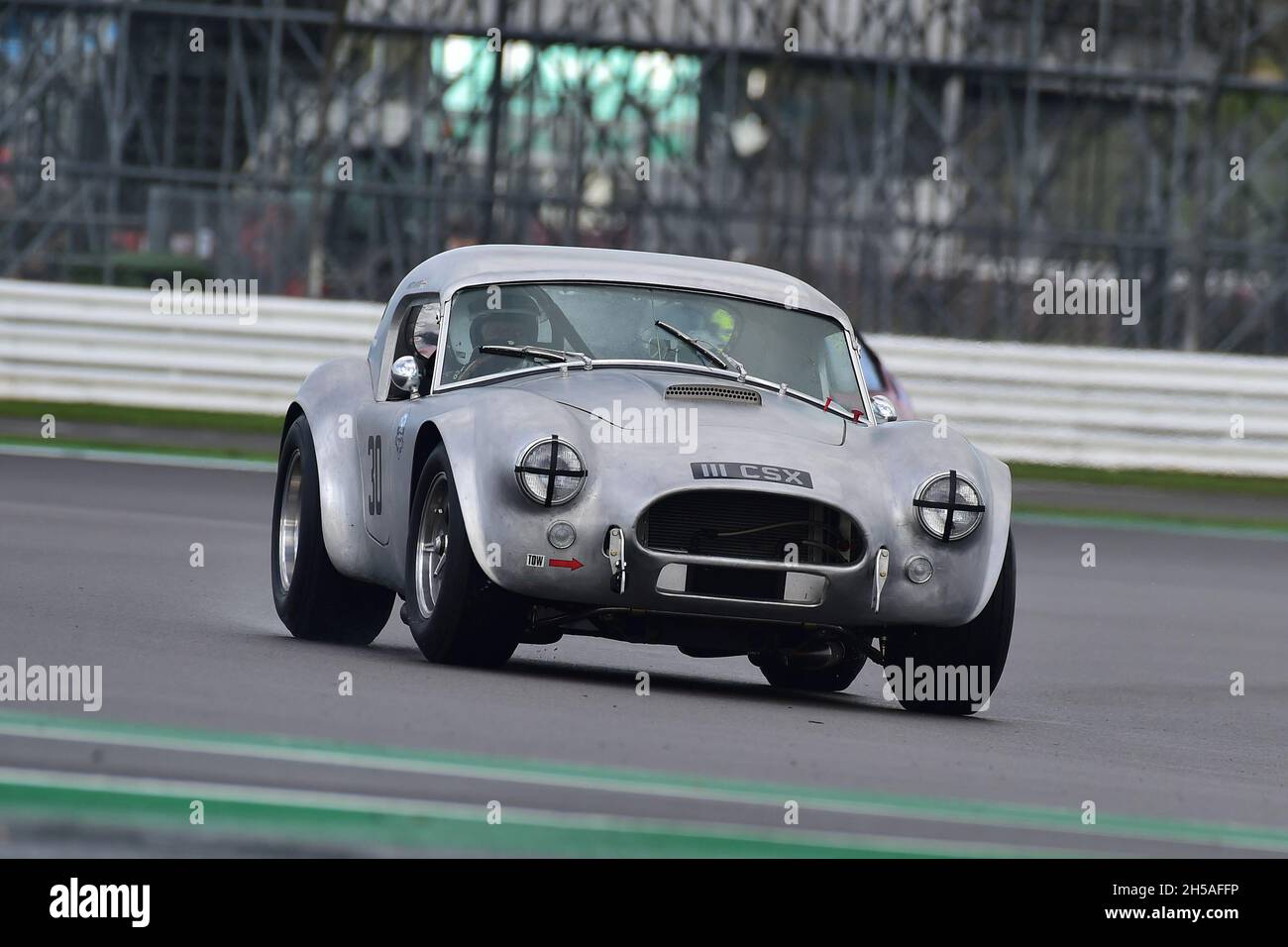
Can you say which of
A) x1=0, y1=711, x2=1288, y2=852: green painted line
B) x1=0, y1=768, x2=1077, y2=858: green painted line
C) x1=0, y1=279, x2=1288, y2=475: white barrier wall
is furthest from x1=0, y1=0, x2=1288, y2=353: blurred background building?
x1=0, y1=768, x2=1077, y2=858: green painted line

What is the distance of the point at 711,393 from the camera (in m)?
7.93

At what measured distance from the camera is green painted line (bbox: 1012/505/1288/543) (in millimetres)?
18000

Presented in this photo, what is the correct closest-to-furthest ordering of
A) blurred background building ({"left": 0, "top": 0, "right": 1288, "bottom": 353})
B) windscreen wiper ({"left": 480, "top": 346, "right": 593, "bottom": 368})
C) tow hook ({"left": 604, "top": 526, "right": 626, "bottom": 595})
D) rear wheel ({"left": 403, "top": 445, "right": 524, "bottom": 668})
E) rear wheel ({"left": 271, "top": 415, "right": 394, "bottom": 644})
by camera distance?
tow hook ({"left": 604, "top": 526, "right": 626, "bottom": 595}) < rear wheel ({"left": 403, "top": 445, "right": 524, "bottom": 668}) < windscreen wiper ({"left": 480, "top": 346, "right": 593, "bottom": 368}) < rear wheel ({"left": 271, "top": 415, "right": 394, "bottom": 644}) < blurred background building ({"left": 0, "top": 0, "right": 1288, "bottom": 353})

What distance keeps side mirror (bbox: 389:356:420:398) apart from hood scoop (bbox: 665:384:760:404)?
1.12 meters

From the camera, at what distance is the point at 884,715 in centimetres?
791

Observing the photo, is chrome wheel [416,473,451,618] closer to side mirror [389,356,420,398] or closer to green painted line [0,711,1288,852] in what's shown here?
side mirror [389,356,420,398]

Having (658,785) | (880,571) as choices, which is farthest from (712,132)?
(658,785)

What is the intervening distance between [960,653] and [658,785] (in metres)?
2.36

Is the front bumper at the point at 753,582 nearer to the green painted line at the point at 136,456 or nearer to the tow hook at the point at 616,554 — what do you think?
the tow hook at the point at 616,554

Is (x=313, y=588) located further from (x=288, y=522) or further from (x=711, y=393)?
(x=711, y=393)

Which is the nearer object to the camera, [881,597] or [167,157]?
[881,597]
